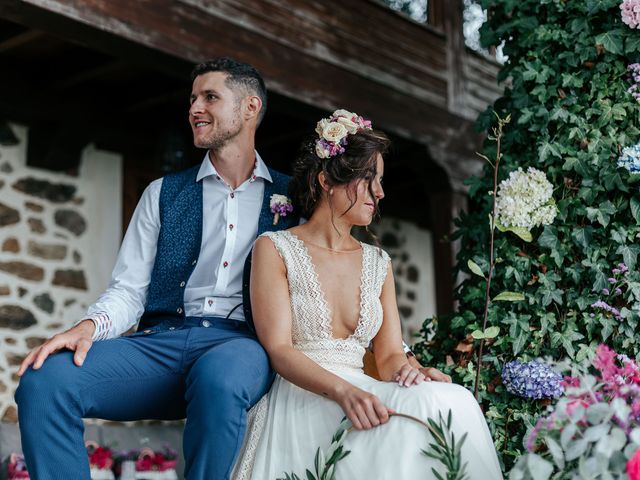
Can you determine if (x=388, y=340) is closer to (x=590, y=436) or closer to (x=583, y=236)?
(x=583, y=236)

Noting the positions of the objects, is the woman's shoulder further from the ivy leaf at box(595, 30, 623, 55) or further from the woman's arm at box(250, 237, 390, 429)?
the ivy leaf at box(595, 30, 623, 55)

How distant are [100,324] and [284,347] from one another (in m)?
0.53

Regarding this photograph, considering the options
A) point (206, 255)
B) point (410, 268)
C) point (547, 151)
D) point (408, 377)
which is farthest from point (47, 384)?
point (410, 268)

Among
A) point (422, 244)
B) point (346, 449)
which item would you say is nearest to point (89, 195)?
point (422, 244)

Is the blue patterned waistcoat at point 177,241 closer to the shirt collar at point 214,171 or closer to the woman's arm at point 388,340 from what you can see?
the shirt collar at point 214,171

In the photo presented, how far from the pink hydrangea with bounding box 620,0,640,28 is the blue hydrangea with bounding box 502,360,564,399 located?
1.12 meters

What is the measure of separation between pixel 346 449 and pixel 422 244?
570cm

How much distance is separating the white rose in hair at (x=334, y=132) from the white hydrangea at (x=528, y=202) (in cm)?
65

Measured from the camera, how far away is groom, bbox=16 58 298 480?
2221 mm

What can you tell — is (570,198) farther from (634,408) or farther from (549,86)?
(634,408)

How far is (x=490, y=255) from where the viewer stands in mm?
2977

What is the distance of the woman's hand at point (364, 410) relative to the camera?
6.89ft

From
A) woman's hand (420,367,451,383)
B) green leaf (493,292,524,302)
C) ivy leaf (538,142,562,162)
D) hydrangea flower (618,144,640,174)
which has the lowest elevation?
woman's hand (420,367,451,383)

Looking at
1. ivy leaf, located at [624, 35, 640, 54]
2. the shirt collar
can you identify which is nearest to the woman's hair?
the shirt collar
